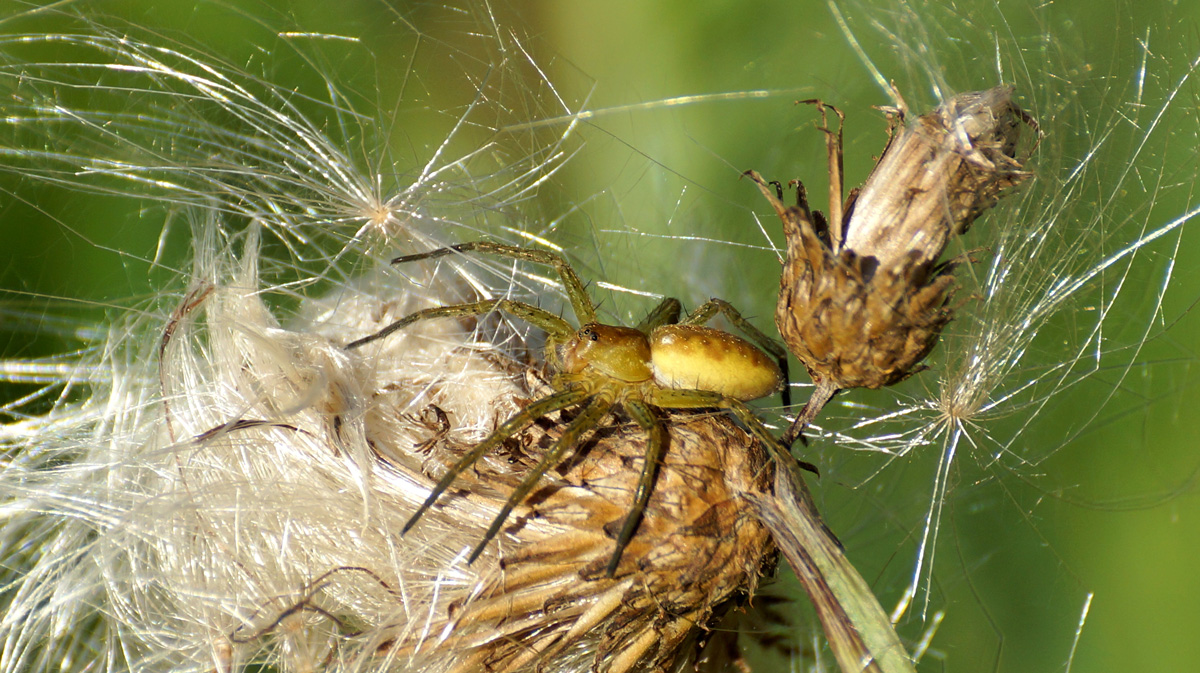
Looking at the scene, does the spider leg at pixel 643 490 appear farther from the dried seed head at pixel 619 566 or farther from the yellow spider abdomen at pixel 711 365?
the yellow spider abdomen at pixel 711 365

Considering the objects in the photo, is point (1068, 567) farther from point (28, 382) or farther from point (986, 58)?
point (28, 382)

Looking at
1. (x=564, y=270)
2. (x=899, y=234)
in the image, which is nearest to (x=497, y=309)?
(x=564, y=270)

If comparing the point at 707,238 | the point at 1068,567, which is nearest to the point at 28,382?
the point at 707,238

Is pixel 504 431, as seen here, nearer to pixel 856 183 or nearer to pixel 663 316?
pixel 663 316

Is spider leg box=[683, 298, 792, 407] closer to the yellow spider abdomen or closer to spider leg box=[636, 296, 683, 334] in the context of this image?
spider leg box=[636, 296, 683, 334]

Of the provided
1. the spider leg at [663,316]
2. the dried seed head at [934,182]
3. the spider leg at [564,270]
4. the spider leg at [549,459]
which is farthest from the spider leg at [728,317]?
the dried seed head at [934,182]

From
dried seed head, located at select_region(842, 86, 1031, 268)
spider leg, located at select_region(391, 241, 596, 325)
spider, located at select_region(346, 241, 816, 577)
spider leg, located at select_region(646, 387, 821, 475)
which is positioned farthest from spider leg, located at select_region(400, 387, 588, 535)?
dried seed head, located at select_region(842, 86, 1031, 268)
